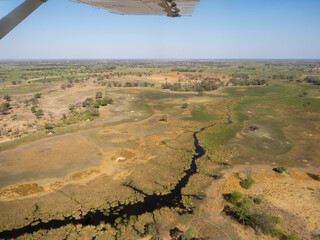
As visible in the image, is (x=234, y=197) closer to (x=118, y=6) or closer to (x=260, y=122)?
(x=118, y=6)

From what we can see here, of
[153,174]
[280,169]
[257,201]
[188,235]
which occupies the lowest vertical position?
[153,174]

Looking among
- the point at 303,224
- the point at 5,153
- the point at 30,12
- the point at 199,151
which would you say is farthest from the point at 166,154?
the point at 30,12

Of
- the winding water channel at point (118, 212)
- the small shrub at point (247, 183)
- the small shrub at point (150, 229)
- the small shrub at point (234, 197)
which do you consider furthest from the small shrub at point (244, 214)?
the small shrub at point (150, 229)

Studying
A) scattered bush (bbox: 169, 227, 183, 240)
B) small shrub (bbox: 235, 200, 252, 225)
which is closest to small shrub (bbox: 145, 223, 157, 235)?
scattered bush (bbox: 169, 227, 183, 240)

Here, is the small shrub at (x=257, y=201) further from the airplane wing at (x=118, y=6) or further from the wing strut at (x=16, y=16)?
the wing strut at (x=16, y=16)

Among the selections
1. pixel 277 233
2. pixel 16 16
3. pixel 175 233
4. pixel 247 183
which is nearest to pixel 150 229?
pixel 175 233

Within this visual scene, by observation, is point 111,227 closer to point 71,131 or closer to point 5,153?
point 5,153
